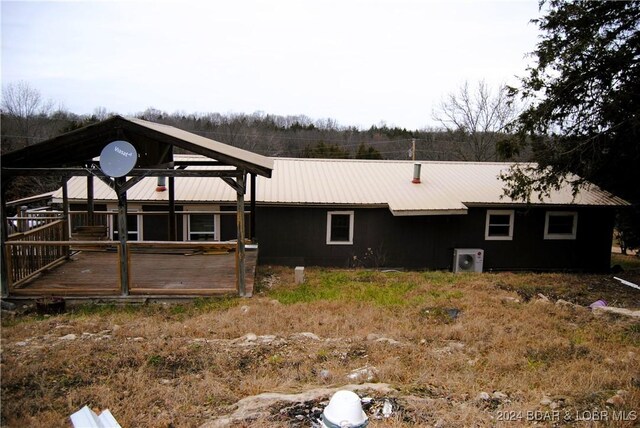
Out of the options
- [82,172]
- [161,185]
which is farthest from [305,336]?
[161,185]

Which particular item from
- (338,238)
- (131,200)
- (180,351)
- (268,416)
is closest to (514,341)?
(268,416)

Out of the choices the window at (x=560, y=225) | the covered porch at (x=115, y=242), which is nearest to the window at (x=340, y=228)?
the covered porch at (x=115, y=242)

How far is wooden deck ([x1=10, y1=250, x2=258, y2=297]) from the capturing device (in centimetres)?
888

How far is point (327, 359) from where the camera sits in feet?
19.3

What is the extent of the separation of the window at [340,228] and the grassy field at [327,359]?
5339 mm

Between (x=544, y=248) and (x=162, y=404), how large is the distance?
14.9 meters

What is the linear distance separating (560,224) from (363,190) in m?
7.27

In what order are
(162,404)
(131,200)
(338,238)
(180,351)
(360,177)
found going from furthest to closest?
(360,177) < (338,238) < (131,200) < (180,351) < (162,404)

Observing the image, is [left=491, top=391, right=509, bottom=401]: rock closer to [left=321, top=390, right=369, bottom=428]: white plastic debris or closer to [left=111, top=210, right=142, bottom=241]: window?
[left=321, top=390, right=369, bottom=428]: white plastic debris

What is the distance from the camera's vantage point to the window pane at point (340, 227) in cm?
1505

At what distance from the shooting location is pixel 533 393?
484 cm

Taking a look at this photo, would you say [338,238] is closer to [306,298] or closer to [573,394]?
[306,298]

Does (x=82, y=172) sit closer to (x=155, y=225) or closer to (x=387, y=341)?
(x=155, y=225)

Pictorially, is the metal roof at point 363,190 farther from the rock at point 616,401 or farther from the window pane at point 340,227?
the rock at point 616,401
